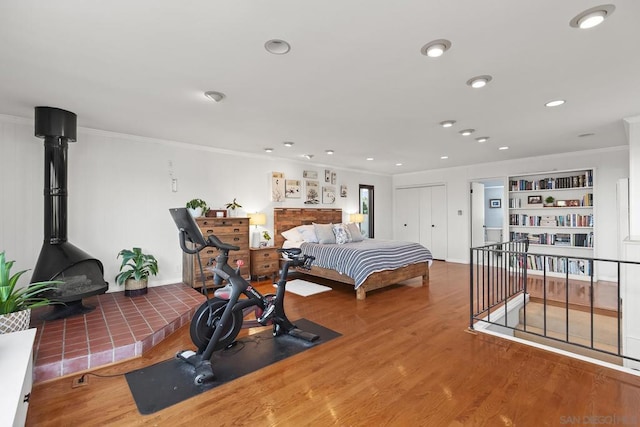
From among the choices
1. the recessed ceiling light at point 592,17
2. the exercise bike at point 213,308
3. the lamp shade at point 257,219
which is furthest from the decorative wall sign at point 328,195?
the recessed ceiling light at point 592,17

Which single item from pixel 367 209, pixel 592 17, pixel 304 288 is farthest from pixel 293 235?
pixel 592 17

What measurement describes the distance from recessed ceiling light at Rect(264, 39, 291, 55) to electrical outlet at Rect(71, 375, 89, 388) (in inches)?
A: 106

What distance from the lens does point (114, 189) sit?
4.21 meters

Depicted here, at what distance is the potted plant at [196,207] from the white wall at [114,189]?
18 centimetres

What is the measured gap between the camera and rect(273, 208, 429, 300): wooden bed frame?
14.3 feet

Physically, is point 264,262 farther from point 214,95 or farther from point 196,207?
point 214,95

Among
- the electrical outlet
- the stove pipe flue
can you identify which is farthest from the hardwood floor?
the stove pipe flue

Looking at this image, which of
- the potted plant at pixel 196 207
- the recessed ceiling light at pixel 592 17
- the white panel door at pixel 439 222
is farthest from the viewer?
the white panel door at pixel 439 222

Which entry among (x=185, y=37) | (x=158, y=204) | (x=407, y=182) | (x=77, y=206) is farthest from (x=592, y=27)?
(x=407, y=182)

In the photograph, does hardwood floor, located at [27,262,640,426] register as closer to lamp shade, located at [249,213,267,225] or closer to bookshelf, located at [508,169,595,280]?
lamp shade, located at [249,213,267,225]

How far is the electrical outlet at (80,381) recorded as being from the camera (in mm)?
2125

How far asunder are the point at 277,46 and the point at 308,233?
13.2ft

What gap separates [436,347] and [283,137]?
335cm

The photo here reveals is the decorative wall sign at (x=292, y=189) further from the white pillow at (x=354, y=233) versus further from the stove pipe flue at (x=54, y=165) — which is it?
the stove pipe flue at (x=54, y=165)
